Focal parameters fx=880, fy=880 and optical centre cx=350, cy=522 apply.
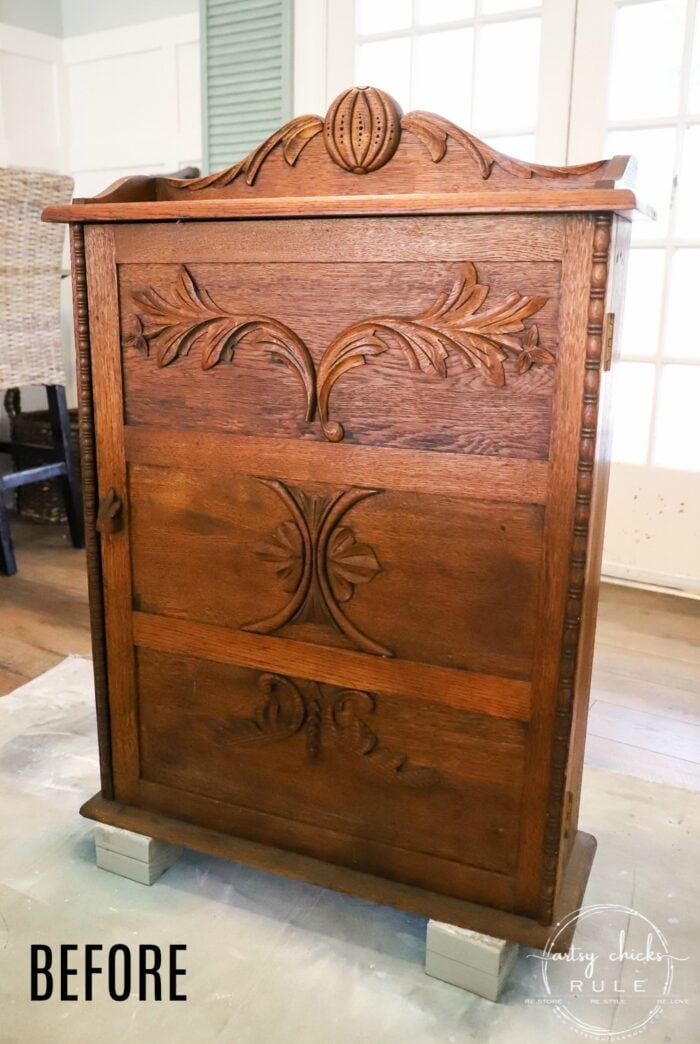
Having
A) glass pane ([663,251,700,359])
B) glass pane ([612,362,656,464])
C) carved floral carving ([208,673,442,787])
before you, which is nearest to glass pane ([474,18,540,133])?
glass pane ([663,251,700,359])

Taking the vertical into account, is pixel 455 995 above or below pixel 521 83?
below

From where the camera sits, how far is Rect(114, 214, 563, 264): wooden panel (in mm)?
968

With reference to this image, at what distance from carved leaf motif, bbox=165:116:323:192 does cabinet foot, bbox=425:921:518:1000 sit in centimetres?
101

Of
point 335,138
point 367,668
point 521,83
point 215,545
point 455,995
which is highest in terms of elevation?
point 521,83

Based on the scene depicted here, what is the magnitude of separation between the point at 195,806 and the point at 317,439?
0.62 m

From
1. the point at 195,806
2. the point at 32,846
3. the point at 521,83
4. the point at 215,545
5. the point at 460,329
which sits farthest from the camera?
the point at 521,83

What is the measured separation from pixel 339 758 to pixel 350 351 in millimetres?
562

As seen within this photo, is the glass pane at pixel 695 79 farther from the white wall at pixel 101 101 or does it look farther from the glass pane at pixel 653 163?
the white wall at pixel 101 101

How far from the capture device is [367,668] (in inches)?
46.3

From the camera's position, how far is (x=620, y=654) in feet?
7.40

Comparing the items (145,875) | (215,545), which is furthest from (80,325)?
(145,875)

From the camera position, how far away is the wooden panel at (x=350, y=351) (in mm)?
1006

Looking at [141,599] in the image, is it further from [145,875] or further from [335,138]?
[335,138]

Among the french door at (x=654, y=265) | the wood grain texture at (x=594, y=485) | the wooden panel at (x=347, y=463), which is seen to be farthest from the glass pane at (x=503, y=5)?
the wooden panel at (x=347, y=463)
